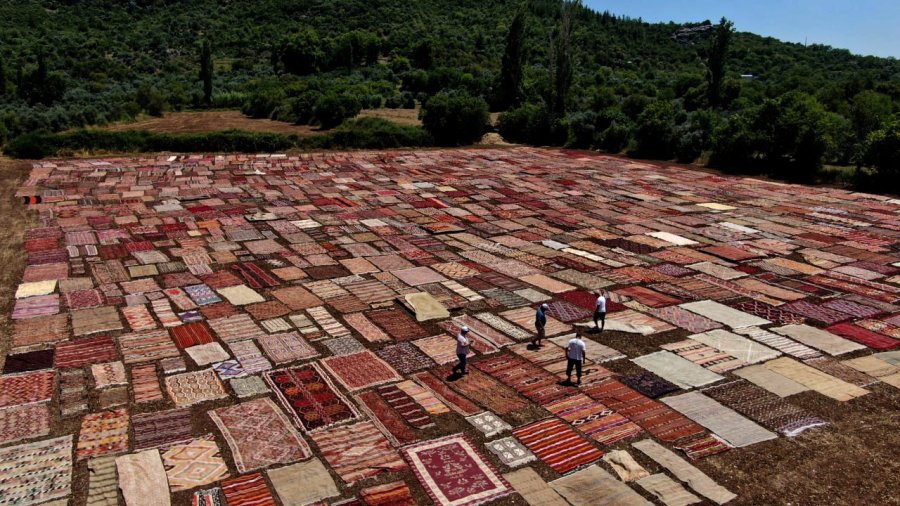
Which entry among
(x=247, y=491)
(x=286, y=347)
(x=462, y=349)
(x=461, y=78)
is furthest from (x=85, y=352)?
(x=461, y=78)

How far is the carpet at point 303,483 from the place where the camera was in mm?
10945

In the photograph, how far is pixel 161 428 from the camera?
42.5 feet

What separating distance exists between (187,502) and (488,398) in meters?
6.48

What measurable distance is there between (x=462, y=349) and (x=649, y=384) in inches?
178

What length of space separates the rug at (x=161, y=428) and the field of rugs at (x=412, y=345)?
2.2 inches

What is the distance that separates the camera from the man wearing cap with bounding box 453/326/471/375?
14969mm

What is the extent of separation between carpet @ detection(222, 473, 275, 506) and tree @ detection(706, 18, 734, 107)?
5694 centimetres

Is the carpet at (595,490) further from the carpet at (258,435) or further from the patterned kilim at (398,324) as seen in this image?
the patterned kilim at (398,324)

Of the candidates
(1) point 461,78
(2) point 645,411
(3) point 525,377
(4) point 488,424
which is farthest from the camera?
(1) point 461,78

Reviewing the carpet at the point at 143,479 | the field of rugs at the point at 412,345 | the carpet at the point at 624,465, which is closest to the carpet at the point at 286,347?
the field of rugs at the point at 412,345

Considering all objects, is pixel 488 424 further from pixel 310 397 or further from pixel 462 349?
pixel 310 397

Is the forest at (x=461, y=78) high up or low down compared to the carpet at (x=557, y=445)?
up

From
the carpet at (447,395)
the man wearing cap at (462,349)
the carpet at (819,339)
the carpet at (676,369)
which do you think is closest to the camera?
the carpet at (447,395)

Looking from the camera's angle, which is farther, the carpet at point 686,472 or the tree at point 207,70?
the tree at point 207,70
